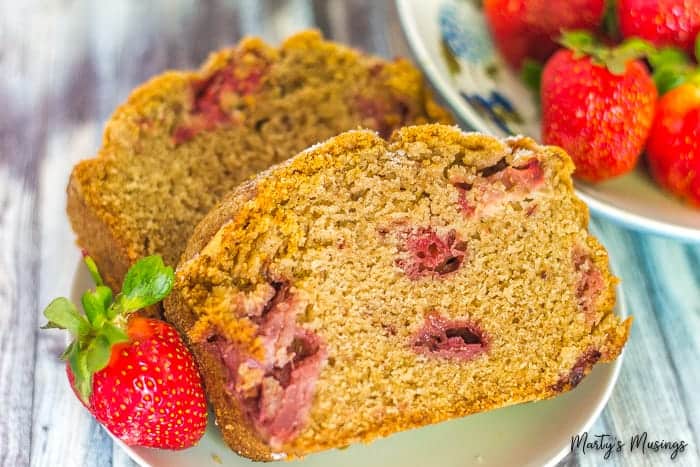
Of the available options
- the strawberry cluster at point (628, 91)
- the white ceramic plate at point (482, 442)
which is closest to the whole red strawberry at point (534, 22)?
the strawberry cluster at point (628, 91)

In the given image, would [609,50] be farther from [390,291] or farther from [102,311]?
[102,311]

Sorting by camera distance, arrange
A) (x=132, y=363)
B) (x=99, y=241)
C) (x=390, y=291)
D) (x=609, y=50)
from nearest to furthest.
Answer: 1. (x=132, y=363)
2. (x=390, y=291)
3. (x=99, y=241)
4. (x=609, y=50)

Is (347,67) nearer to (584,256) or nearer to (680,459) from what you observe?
(584,256)

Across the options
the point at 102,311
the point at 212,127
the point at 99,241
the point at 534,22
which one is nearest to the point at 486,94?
the point at 534,22

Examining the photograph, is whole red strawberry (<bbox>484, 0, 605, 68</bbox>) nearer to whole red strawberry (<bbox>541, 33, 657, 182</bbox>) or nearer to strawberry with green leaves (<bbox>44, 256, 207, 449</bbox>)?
whole red strawberry (<bbox>541, 33, 657, 182</bbox>)

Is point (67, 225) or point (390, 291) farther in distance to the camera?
point (67, 225)
